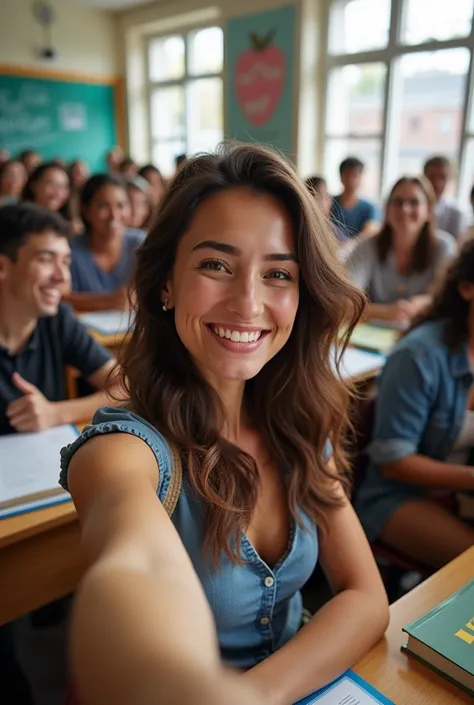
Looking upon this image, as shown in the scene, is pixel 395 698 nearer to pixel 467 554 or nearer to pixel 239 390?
pixel 467 554

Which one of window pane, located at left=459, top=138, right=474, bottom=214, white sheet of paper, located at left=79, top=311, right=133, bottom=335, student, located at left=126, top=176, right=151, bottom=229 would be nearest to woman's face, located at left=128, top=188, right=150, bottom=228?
student, located at left=126, top=176, right=151, bottom=229

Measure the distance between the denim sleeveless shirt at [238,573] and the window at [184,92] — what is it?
26.0 feet

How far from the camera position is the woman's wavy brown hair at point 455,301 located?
159cm

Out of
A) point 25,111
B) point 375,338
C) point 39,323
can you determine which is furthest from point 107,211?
point 25,111

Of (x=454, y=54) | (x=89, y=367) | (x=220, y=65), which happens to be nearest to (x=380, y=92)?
(x=454, y=54)

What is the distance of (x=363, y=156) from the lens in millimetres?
6922

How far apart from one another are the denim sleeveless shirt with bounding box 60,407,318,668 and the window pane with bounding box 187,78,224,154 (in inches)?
317

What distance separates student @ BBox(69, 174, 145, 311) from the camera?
123 inches

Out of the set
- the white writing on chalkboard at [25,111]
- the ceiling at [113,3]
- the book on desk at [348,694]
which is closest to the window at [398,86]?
the ceiling at [113,3]

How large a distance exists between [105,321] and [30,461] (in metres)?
1.55

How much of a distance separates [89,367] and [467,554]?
1309mm

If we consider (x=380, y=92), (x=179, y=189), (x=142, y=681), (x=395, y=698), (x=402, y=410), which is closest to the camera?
(x=142, y=681)

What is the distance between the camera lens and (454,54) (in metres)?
5.80

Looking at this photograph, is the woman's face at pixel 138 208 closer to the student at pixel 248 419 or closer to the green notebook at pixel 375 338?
the green notebook at pixel 375 338
